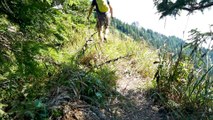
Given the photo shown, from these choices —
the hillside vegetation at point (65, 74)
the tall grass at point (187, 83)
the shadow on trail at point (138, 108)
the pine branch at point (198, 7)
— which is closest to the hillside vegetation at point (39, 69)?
the hillside vegetation at point (65, 74)

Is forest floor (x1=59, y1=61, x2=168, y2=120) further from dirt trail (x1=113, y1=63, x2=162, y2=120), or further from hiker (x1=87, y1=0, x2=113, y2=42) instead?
hiker (x1=87, y1=0, x2=113, y2=42)

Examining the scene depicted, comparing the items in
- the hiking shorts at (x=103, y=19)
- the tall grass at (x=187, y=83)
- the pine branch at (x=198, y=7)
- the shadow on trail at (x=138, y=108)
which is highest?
the pine branch at (x=198, y=7)

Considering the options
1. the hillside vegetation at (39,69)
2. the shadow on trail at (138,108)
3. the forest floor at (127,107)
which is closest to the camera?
the hillside vegetation at (39,69)

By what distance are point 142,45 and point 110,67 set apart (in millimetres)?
2291

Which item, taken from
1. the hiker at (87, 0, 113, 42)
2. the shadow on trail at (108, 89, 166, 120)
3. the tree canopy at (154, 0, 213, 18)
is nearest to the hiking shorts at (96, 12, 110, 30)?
the hiker at (87, 0, 113, 42)

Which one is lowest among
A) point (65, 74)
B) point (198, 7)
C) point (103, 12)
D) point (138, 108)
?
point (138, 108)

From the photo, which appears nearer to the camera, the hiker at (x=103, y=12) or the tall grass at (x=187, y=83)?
the tall grass at (x=187, y=83)

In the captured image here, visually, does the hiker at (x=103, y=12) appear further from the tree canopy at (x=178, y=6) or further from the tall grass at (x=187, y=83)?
the tall grass at (x=187, y=83)

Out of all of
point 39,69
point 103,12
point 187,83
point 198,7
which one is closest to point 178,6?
point 198,7

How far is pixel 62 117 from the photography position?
299cm

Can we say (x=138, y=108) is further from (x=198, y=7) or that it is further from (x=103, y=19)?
(x=198, y=7)

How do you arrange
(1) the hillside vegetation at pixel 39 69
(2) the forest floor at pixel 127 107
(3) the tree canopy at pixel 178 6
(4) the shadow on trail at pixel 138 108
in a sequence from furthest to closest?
1. (3) the tree canopy at pixel 178 6
2. (4) the shadow on trail at pixel 138 108
3. (2) the forest floor at pixel 127 107
4. (1) the hillside vegetation at pixel 39 69

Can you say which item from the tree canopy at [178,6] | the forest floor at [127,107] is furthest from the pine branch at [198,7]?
the forest floor at [127,107]

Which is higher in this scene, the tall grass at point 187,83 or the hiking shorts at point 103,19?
the hiking shorts at point 103,19
